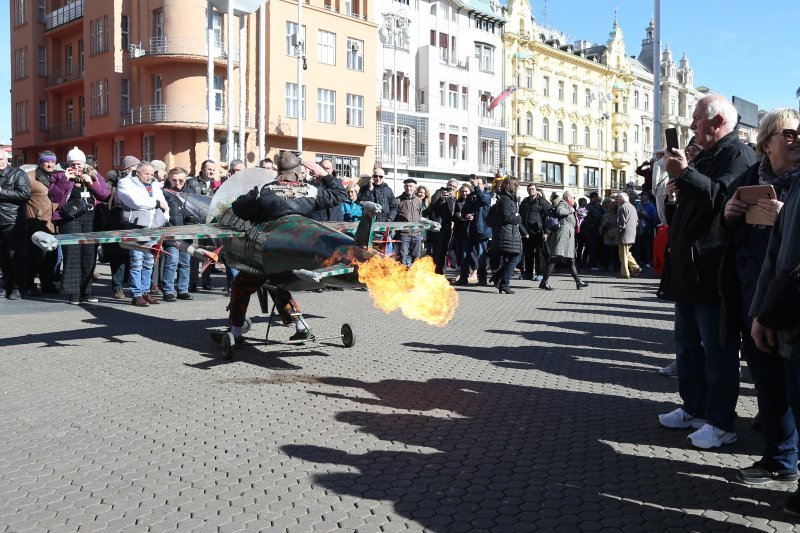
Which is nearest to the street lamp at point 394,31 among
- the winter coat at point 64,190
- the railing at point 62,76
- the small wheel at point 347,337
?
the railing at point 62,76

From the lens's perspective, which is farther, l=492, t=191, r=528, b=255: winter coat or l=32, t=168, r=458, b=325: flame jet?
l=492, t=191, r=528, b=255: winter coat

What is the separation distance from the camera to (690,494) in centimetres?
409

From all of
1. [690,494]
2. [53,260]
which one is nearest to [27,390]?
[690,494]

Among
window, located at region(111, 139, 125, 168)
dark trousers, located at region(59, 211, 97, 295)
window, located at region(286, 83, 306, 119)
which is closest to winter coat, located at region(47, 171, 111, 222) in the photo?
dark trousers, located at region(59, 211, 97, 295)

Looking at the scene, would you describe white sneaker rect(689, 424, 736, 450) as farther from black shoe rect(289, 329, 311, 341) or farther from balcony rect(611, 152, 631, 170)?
balcony rect(611, 152, 631, 170)

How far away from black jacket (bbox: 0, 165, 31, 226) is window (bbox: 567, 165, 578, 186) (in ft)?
207

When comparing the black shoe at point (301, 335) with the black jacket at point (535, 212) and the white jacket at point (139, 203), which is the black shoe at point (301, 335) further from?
the black jacket at point (535, 212)

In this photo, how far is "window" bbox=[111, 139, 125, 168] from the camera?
143 feet

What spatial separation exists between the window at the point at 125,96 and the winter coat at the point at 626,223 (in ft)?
110

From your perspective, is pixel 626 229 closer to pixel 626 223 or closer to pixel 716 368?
pixel 626 223

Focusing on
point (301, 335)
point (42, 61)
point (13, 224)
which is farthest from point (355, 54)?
point (301, 335)

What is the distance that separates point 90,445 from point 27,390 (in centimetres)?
194

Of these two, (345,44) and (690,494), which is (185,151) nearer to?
(345,44)

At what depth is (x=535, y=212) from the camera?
54.9 ft
